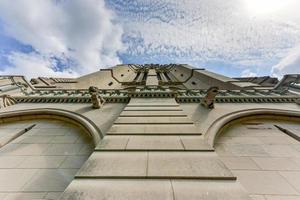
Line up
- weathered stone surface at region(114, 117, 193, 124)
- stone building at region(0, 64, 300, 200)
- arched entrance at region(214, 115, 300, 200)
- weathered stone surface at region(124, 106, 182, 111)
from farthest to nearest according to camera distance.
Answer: weathered stone surface at region(124, 106, 182, 111) < weathered stone surface at region(114, 117, 193, 124) < arched entrance at region(214, 115, 300, 200) < stone building at region(0, 64, 300, 200)

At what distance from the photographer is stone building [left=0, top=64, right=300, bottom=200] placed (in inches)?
95.9

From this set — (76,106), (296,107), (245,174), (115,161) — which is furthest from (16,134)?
(296,107)

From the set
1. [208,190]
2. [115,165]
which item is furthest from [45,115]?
[208,190]

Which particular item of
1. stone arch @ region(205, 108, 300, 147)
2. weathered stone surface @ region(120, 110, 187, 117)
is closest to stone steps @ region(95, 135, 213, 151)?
weathered stone surface @ region(120, 110, 187, 117)

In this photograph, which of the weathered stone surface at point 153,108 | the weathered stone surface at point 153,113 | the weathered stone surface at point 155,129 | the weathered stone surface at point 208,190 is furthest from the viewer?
the weathered stone surface at point 153,108

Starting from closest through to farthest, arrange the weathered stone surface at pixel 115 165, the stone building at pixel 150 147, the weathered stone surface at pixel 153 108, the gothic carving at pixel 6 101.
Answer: the stone building at pixel 150 147, the weathered stone surface at pixel 115 165, the weathered stone surface at pixel 153 108, the gothic carving at pixel 6 101

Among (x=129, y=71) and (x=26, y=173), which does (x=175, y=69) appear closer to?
(x=129, y=71)

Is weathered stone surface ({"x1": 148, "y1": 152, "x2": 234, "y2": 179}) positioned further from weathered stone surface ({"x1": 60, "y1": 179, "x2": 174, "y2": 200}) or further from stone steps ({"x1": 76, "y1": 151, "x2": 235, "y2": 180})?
weathered stone surface ({"x1": 60, "y1": 179, "x2": 174, "y2": 200})

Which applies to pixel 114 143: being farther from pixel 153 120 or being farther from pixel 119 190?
pixel 153 120

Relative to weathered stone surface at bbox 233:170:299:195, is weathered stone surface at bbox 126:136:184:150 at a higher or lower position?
higher

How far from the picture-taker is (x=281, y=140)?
5.56 m

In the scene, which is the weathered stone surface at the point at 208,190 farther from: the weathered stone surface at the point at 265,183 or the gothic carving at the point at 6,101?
the gothic carving at the point at 6,101

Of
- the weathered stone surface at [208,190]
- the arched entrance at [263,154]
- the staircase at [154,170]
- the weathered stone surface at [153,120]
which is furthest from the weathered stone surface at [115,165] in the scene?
the arched entrance at [263,154]

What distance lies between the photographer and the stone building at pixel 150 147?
2.44 meters
